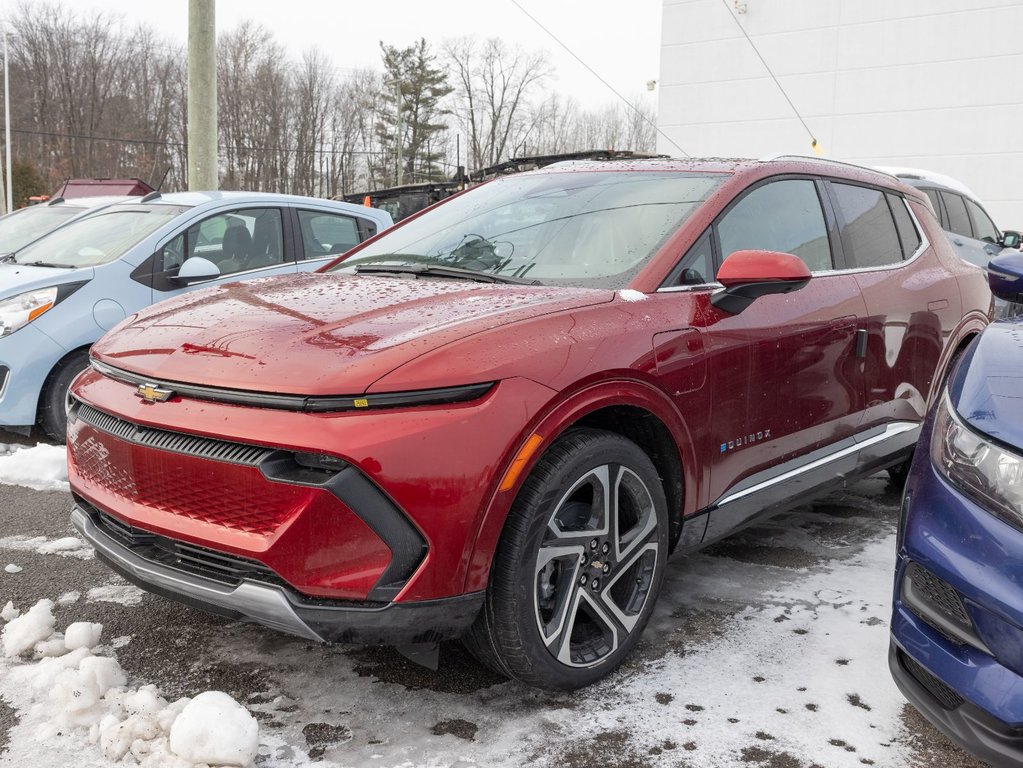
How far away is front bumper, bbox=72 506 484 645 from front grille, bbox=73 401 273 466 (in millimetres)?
316

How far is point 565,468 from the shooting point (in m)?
2.34

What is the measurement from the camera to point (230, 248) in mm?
6340

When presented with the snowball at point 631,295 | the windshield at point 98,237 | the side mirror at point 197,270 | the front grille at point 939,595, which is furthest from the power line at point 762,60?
the front grille at point 939,595

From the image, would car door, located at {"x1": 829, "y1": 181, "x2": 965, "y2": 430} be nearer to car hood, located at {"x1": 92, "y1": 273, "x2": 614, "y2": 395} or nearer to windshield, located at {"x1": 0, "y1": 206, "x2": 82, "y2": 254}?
car hood, located at {"x1": 92, "y1": 273, "x2": 614, "y2": 395}

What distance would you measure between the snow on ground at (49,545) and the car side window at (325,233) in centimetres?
343

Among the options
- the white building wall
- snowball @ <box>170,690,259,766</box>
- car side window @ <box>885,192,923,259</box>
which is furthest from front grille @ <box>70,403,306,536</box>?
the white building wall

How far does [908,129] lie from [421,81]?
3960 centimetres

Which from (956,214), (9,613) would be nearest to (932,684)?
(9,613)

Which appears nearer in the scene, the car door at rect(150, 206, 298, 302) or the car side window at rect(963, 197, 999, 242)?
the car door at rect(150, 206, 298, 302)

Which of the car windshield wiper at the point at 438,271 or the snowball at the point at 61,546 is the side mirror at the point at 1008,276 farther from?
the snowball at the point at 61,546

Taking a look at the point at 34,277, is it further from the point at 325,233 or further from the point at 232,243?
the point at 325,233

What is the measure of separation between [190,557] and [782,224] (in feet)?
8.02

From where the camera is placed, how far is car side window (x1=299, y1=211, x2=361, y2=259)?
6840 millimetres

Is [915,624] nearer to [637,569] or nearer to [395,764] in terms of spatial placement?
[637,569]
